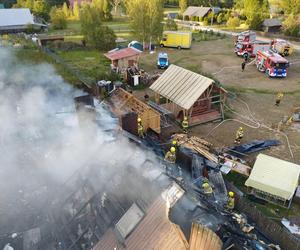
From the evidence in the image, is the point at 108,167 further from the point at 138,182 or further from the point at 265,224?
the point at 265,224

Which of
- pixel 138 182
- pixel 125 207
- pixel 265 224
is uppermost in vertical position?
pixel 138 182

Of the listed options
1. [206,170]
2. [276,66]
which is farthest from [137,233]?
[276,66]

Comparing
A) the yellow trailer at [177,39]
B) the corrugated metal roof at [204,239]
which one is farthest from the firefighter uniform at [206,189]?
the yellow trailer at [177,39]

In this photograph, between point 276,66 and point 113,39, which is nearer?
point 276,66

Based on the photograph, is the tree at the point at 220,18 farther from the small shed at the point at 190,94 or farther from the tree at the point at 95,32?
the small shed at the point at 190,94

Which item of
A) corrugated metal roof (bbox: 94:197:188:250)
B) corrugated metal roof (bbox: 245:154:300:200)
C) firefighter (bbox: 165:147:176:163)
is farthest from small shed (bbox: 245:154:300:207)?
corrugated metal roof (bbox: 94:197:188:250)

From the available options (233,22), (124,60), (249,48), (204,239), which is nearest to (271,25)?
(233,22)

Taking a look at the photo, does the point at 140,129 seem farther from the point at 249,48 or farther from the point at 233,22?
the point at 233,22
